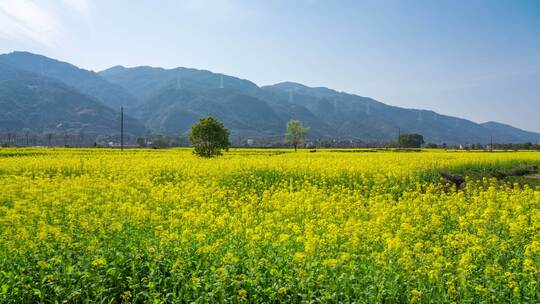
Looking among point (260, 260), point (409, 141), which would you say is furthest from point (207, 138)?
point (409, 141)

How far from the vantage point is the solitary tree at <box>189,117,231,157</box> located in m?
39.8

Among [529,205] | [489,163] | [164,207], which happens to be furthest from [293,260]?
[489,163]

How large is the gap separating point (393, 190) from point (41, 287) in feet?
53.1

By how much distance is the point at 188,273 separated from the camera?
6.79m

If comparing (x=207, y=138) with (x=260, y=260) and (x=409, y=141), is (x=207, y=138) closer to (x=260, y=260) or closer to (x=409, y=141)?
(x=260, y=260)

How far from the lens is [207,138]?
39875 mm

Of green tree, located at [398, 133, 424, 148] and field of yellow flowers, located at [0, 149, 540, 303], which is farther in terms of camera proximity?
green tree, located at [398, 133, 424, 148]

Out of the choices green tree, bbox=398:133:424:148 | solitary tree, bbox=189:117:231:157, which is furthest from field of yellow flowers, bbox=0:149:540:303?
green tree, bbox=398:133:424:148

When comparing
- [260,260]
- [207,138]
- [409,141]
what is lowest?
[260,260]

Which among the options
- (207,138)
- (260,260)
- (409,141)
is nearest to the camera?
(260,260)

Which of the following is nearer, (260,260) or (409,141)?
(260,260)

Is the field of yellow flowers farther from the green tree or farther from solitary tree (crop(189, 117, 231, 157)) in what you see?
the green tree

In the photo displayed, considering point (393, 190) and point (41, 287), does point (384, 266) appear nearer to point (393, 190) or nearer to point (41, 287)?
point (41, 287)

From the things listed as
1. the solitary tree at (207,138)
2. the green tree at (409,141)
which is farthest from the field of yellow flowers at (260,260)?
the green tree at (409,141)
